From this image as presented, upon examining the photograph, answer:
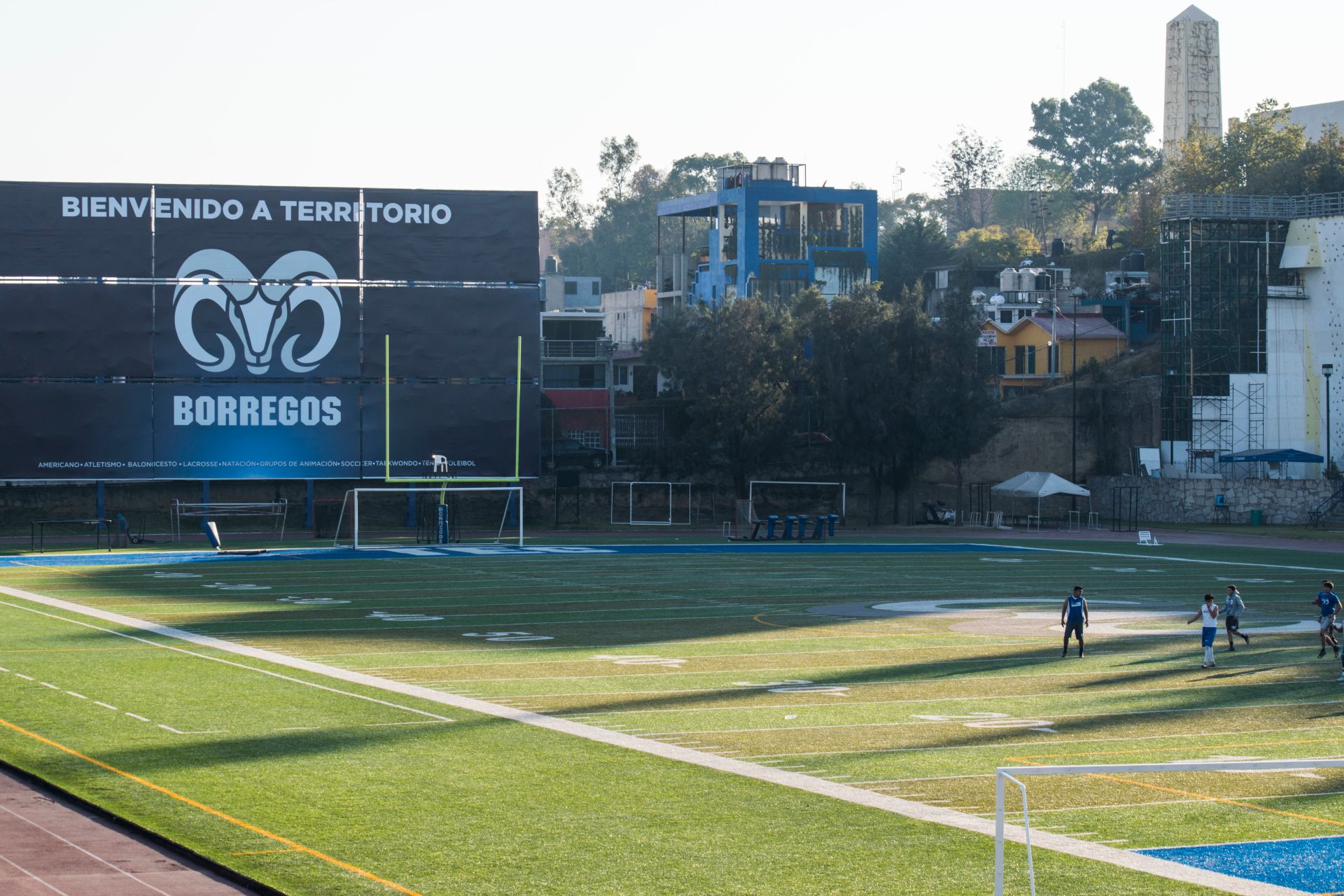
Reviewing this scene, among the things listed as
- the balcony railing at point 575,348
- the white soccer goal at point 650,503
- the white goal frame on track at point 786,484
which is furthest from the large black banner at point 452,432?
the balcony railing at point 575,348

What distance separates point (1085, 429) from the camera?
75.8 m

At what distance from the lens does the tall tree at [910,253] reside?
10706 cm

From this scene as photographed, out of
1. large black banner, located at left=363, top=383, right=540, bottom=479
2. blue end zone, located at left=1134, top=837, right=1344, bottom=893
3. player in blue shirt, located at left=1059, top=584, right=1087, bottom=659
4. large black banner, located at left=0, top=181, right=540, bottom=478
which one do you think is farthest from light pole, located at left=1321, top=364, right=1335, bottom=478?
blue end zone, located at left=1134, top=837, right=1344, bottom=893

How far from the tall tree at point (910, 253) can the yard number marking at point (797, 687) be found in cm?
8556

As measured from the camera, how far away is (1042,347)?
87.8 metres

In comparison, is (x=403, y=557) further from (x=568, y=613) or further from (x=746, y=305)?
(x=746, y=305)

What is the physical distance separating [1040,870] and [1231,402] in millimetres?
63478

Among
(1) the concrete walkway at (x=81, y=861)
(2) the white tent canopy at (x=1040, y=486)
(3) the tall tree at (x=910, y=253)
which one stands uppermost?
(3) the tall tree at (x=910, y=253)

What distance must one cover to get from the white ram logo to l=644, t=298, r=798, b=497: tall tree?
51.0ft

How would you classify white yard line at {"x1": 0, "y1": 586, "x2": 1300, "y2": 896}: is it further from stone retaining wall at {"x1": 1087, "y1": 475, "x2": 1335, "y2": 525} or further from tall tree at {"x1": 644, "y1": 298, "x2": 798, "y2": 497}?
stone retaining wall at {"x1": 1087, "y1": 475, "x2": 1335, "y2": 525}

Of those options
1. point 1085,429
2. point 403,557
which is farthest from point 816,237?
point 403,557

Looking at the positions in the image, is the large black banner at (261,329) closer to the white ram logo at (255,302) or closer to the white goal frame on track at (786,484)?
the white ram logo at (255,302)

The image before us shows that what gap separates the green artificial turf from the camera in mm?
12891

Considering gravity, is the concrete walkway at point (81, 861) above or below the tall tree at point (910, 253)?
below
